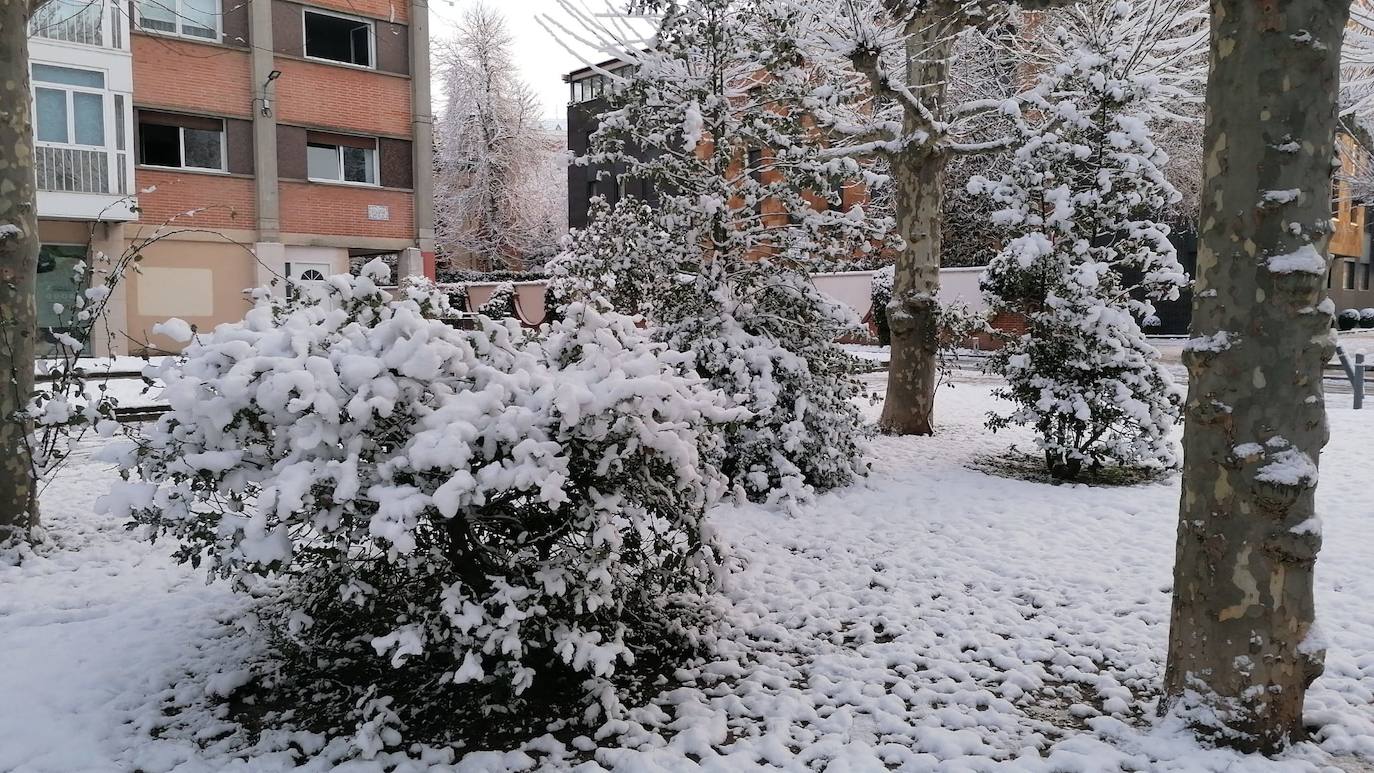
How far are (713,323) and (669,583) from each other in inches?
135

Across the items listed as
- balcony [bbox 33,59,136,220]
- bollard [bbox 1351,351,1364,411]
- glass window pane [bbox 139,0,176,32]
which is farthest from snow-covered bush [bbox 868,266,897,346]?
glass window pane [bbox 139,0,176,32]

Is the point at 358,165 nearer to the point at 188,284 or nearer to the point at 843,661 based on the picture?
the point at 188,284

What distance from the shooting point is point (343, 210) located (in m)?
23.1

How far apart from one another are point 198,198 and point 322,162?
309 cm

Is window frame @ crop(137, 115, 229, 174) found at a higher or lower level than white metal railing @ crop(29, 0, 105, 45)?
lower

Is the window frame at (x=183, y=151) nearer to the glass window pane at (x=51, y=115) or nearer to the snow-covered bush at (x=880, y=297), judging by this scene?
the glass window pane at (x=51, y=115)

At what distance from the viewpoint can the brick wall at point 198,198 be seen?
20578mm

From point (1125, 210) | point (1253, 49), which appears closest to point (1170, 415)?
point (1125, 210)

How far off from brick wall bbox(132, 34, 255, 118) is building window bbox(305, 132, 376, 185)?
1.73 metres

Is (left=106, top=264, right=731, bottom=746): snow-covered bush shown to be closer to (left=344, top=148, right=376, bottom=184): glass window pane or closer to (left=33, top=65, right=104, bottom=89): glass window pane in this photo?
(left=33, top=65, right=104, bottom=89): glass window pane

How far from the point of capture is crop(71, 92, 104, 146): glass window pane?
1945 cm

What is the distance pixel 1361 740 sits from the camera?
309 cm

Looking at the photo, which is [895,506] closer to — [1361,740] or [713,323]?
[713,323]

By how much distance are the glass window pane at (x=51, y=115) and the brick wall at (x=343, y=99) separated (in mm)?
4264
